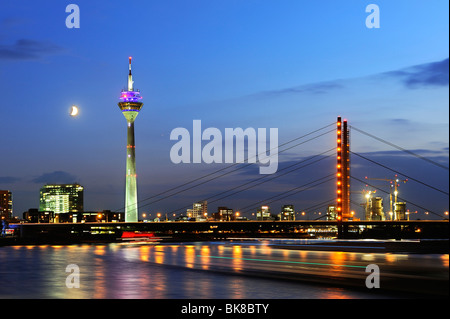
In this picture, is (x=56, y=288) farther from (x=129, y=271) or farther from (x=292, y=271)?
(x=292, y=271)

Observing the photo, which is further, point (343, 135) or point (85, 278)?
point (343, 135)
